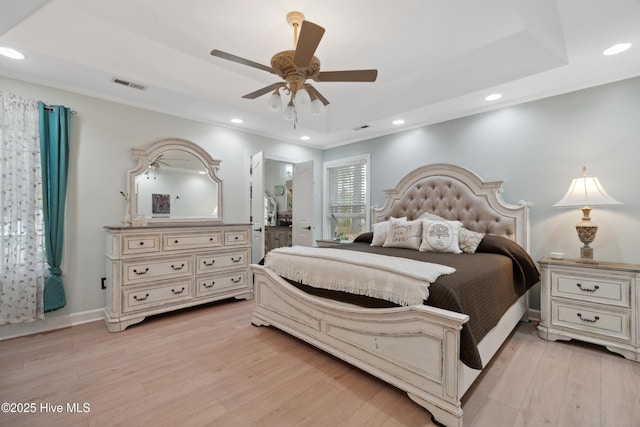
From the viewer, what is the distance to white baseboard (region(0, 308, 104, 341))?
2582 mm

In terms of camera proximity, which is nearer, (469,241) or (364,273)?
(364,273)

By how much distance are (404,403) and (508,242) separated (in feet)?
6.36

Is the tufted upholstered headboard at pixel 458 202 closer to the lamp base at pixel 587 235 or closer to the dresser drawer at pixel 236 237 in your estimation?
the lamp base at pixel 587 235

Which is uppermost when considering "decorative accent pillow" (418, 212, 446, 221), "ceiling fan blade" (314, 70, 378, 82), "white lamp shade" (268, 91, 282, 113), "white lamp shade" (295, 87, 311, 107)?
"ceiling fan blade" (314, 70, 378, 82)

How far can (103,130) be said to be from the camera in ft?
10.1

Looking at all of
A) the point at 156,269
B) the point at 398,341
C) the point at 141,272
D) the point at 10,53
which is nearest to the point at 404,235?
the point at 398,341

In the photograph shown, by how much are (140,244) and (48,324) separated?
114 centimetres

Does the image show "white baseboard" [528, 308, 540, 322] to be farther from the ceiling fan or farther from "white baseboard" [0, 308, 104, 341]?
"white baseboard" [0, 308, 104, 341]

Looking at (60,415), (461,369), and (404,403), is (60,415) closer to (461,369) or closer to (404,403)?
(404,403)

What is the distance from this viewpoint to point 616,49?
7.30ft

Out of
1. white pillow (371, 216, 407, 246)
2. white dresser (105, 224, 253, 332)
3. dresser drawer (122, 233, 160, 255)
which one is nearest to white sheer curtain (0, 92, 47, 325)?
white dresser (105, 224, 253, 332)

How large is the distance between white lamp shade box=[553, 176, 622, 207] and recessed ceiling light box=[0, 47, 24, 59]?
490 centimetres

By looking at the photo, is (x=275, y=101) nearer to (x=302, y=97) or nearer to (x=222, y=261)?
→ (x=302, y=97)

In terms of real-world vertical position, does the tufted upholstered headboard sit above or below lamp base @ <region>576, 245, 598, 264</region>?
above
